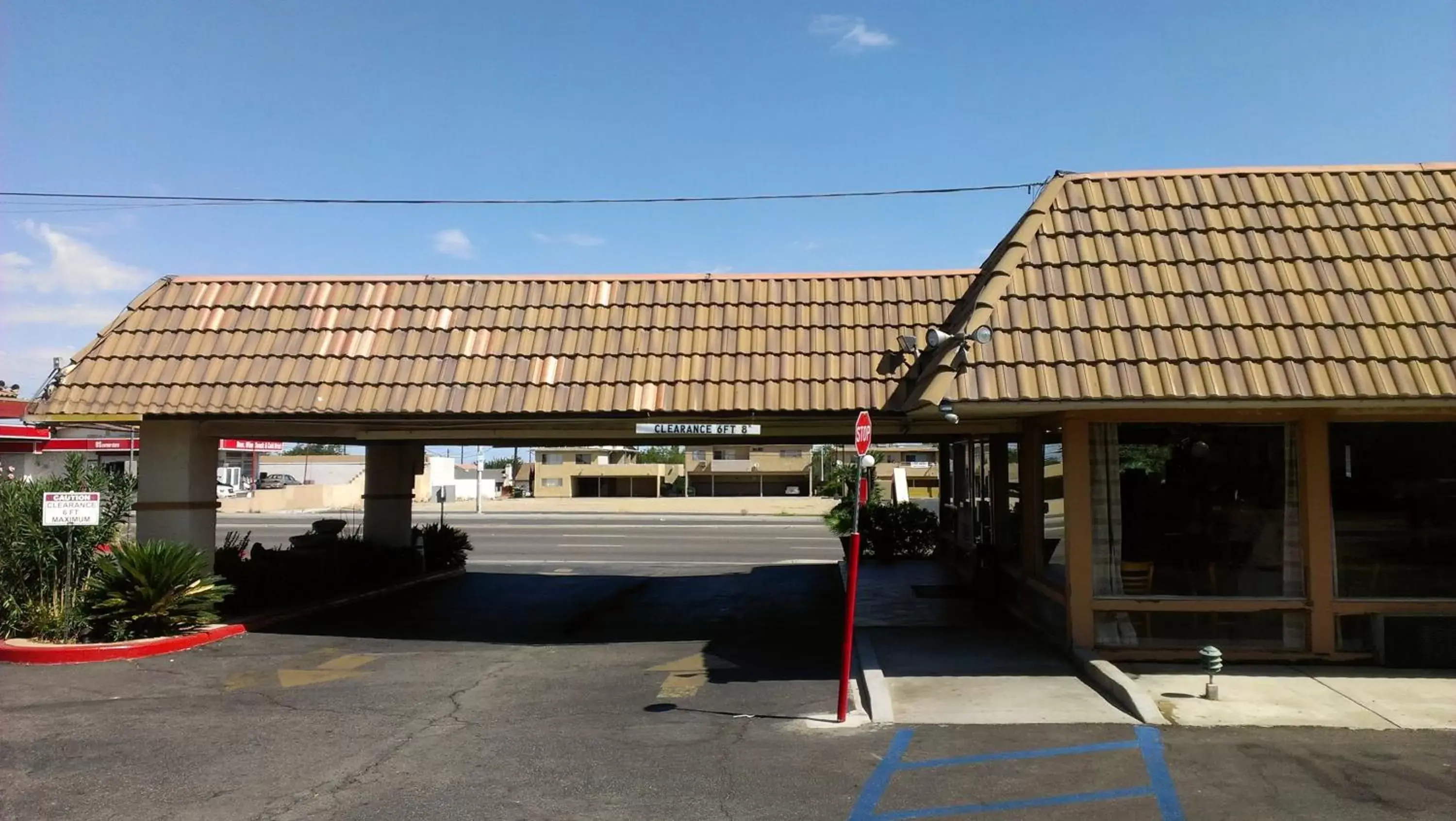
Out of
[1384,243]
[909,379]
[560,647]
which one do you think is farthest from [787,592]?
[1384,243]

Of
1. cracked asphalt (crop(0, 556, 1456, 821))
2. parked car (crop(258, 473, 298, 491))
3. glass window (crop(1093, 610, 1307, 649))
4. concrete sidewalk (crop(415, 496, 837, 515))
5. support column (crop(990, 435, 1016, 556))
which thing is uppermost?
support column (crop(990, 435, 1016, 556))

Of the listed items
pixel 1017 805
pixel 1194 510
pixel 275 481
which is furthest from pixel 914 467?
pixel 1017 805

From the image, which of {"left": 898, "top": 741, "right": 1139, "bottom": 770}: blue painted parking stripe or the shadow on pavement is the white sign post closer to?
the shadow on pavement

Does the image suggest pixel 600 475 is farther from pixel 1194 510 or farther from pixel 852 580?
pixel 852 580

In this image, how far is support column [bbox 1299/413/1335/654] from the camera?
10.2m

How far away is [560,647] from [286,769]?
17.8 feet

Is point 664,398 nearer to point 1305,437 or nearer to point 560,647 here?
point 560,647

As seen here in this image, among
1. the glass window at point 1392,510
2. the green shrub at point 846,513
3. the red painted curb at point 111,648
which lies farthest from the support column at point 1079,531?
the green shrub at point 846,513

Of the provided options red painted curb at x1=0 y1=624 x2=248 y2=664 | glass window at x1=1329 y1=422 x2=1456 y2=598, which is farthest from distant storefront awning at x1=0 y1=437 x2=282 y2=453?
glass window at x1=1329 y1=422 x2=1456 y2=598

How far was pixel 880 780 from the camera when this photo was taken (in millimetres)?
6926

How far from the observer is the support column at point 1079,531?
10500mm

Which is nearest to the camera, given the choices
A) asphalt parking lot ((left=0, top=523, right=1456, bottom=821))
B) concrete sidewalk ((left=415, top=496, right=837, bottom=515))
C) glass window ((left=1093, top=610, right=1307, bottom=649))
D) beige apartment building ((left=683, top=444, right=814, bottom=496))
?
asphalt parking lot ((left=0, top=523, right=1456, bottom=821))

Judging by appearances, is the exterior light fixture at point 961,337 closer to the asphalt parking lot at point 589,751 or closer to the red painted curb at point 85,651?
the asphalt parking lot at point 589,751

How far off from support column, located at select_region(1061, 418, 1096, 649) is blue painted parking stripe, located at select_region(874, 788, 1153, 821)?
3.96 m
